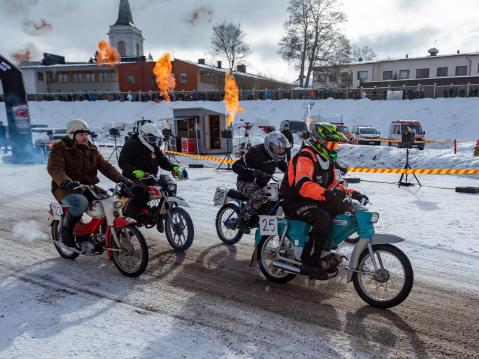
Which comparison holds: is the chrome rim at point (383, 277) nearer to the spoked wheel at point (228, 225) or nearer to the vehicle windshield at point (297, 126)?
the spoked wheel at point (228, 225)

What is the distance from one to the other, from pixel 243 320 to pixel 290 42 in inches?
1904

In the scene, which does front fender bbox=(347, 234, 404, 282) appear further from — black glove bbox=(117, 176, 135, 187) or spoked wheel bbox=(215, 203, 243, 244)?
black glove bbox=(117, 176, 135, 187)

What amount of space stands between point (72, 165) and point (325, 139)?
3.58m

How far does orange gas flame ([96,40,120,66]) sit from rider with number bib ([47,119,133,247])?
5601 cm

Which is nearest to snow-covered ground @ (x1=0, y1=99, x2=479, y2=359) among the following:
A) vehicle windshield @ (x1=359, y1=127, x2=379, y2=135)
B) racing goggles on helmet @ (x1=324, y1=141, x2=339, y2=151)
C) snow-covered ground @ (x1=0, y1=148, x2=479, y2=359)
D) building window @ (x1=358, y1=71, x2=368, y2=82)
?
snow-covered ground @ (x1=0, y1=148, x2=479, y2=359)

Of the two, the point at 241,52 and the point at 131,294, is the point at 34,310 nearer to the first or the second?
the point at 131,294

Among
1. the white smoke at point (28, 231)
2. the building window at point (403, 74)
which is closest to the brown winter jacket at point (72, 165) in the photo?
the white smoke at point (28, 231)

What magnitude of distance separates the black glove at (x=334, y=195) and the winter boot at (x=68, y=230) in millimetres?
3513

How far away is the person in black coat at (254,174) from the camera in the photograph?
621cm

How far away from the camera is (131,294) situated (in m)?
4.70

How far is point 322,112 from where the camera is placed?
38000 mm

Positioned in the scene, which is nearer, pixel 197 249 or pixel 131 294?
pixel 131 294

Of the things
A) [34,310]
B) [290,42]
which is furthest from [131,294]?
[290,42]

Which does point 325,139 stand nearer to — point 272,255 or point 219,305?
point 272,255
